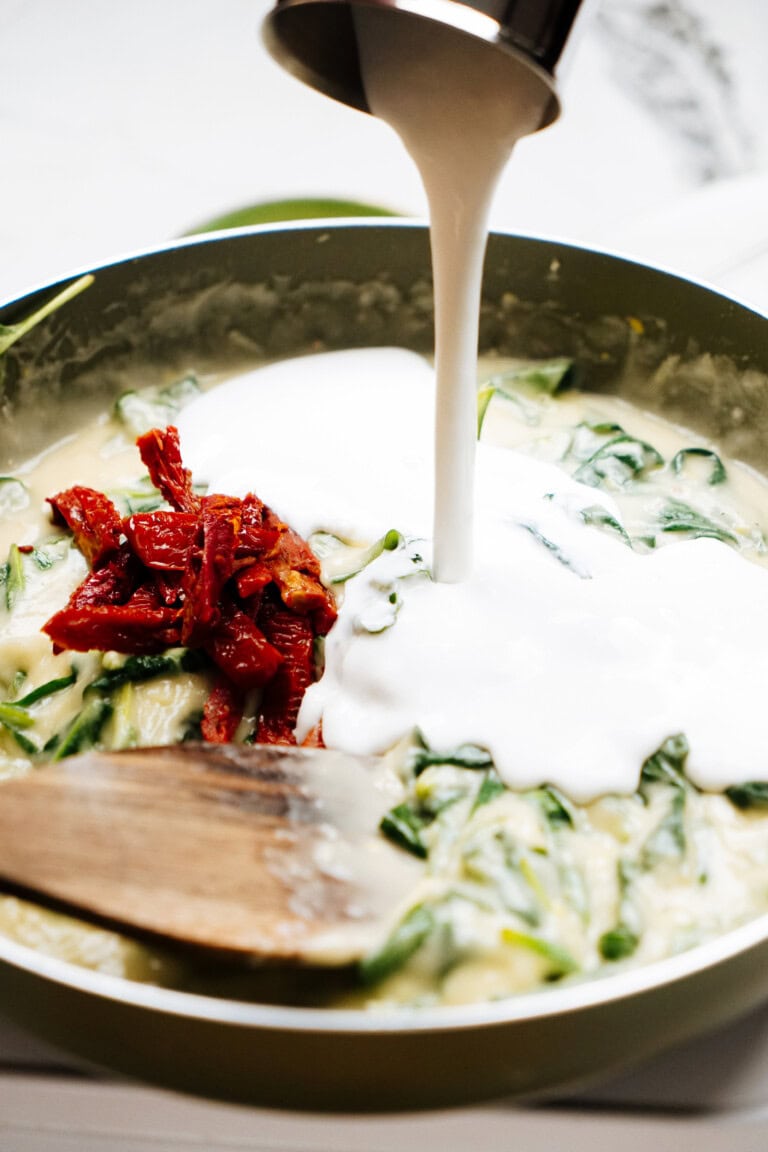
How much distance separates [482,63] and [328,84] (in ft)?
0.89

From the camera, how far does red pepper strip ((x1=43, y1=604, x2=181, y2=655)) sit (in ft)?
5.74

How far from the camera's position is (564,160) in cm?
328

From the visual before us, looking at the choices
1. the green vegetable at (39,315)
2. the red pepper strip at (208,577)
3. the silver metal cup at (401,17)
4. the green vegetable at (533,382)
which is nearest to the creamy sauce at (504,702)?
the red pepper strip at (208,577)

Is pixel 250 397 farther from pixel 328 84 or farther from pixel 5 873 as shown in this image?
pixel 5 873

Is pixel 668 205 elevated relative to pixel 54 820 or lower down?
elevated

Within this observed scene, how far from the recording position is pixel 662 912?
1400mm

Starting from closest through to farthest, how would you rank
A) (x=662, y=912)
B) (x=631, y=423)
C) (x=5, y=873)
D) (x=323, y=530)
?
(x=5, y=873)
(x=662, y=912)
(x=323, y=530)
(x=631, y=423)

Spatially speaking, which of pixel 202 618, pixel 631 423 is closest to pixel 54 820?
pixel 202 618

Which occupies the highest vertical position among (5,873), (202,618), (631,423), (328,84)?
(328,84)

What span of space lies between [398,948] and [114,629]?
2.52ft

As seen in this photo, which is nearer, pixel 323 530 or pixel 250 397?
pixel 323 530

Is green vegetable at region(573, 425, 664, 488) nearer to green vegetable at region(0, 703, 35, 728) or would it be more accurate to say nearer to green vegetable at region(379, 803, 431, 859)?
green vegetable at region(379, 803, 431, 859)

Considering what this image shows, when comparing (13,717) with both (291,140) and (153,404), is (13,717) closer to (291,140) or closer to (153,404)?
(153,404)

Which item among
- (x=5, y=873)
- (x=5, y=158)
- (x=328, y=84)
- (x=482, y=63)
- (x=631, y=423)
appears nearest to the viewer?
(x=5, y=873)
